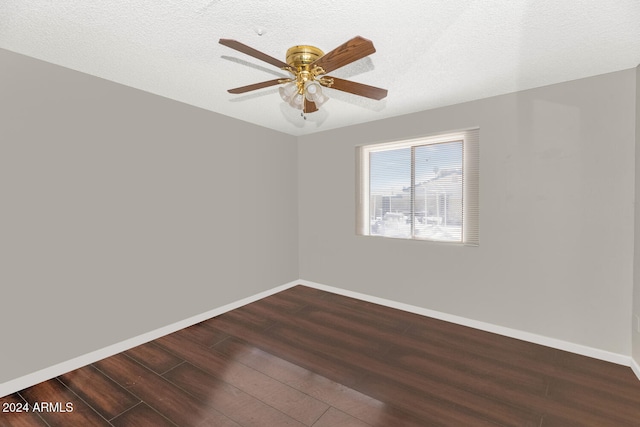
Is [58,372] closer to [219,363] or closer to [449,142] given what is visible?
[219,363]

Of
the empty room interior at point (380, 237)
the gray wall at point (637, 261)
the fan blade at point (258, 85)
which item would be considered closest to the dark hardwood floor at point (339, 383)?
the empty room interior at point (380, 237)

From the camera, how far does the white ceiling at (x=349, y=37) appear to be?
1592 millimetres

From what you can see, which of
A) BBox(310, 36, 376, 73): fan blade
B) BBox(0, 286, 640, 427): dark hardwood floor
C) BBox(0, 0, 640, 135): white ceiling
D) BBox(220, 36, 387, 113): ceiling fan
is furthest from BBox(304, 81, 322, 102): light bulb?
BBox(0, 286, 640, 427): dark hardwood floor

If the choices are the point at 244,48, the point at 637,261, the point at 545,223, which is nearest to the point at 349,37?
the point at 244,48

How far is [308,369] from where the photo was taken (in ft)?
7.68

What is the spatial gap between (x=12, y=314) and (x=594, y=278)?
15.7ft

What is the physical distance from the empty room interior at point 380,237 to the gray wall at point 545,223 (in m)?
0.02

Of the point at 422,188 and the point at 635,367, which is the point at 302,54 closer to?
the point at 422,188

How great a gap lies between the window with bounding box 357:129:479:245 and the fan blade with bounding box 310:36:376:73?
217 centimetres

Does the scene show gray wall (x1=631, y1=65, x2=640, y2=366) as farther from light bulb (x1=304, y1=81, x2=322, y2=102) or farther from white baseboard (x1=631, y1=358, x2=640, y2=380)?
light bulb (x1=304, y1=81, x2=322, y2=102)

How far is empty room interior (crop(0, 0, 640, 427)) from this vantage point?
71.2 inches

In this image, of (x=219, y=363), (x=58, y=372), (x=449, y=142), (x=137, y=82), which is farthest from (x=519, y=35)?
(x=58, y=372)

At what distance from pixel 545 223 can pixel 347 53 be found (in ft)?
8.41

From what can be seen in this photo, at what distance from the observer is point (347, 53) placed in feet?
4.90
